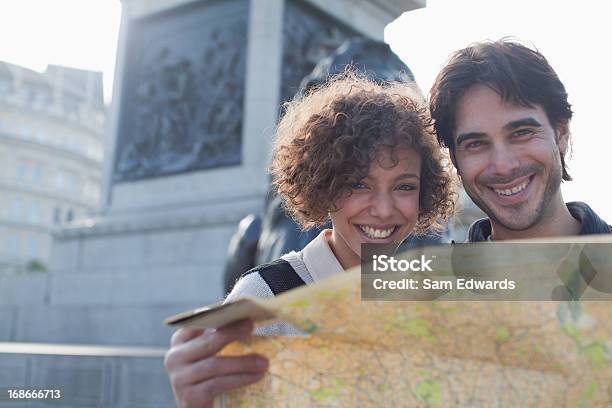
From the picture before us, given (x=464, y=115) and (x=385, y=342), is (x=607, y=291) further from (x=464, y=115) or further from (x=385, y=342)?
(x=464, y=115)

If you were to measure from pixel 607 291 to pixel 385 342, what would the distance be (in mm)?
315

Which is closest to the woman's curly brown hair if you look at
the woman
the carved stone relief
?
the woman

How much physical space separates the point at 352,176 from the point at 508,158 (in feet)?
1.27

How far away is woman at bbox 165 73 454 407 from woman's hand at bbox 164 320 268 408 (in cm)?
25

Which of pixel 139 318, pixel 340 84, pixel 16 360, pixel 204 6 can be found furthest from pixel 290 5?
pixel 340 84

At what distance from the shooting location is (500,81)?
1645 millimetres

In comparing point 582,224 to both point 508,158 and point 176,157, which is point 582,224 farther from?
point 176,157

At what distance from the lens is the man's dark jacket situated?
1590 mm

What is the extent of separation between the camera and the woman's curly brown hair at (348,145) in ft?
5.12

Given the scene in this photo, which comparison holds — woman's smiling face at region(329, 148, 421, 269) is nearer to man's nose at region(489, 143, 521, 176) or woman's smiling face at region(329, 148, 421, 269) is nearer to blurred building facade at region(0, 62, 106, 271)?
man's nose at region(489, 143, 521, 176)

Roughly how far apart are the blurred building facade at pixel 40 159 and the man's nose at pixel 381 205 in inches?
1975

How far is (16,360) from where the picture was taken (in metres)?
5.20

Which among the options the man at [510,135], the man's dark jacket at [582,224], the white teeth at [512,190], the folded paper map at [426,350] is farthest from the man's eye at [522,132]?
the folded paper map at [426,350]

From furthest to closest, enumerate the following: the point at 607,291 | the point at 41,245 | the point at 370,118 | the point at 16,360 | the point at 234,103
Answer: the point at 41,245, the point at 234,103, the point at 16,360, the point at 370,118, the point at 607,291
